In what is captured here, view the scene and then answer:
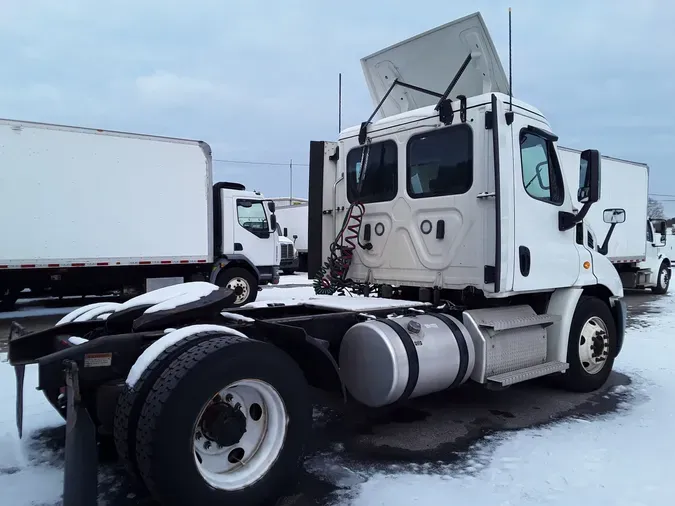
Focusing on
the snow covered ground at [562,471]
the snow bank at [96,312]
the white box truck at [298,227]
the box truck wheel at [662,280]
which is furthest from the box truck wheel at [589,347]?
the white box truck at [298,227]

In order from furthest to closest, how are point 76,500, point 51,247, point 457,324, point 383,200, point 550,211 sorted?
point 51,247 → point 383,200 → point 550,211 → point 457,324 → point 76,500

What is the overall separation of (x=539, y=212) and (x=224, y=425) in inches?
141

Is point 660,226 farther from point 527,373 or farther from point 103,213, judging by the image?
point 103,213

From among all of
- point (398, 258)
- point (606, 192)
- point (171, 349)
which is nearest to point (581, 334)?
point (398, 258)

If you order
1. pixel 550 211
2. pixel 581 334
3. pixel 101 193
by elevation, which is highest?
pixel 101 193

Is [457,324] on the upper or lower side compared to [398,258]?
lower

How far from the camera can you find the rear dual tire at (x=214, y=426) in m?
2.70

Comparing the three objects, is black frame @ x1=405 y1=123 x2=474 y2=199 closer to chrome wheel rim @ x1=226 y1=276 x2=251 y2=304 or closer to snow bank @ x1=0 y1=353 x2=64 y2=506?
snow bank @ x1=0 y1=353 x2=64 y2=506

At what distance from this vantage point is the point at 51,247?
1038 cm

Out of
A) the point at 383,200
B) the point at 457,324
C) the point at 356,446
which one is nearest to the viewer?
the point at 356,446

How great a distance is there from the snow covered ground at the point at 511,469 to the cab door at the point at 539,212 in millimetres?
1335

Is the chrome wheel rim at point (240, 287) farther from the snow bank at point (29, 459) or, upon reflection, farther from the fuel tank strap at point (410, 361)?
the fuel tank strap at point (410, 361)

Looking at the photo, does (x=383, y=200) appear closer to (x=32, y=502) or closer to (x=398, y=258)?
(x=398, y=258)

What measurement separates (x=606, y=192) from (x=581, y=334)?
1019 centimetres
